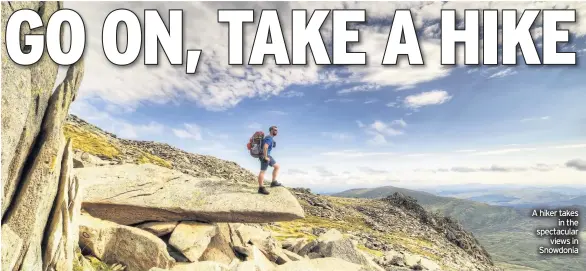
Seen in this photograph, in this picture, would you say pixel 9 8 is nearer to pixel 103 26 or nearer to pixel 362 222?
pixel 103 26

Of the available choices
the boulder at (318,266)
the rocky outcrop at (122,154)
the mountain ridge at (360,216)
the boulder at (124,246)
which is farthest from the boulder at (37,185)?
the mountain ridge at (360,216)

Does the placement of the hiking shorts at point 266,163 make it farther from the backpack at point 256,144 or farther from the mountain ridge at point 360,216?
the mountain ridge at point 360,216

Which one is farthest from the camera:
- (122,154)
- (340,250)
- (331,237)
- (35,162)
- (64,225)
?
(122,154)

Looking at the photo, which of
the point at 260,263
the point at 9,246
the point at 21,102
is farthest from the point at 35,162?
the point at 260,263

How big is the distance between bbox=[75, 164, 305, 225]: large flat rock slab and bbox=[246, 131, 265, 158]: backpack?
9.57 feet

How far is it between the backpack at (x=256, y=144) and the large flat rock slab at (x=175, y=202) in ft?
9.57

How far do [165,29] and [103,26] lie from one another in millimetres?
2503

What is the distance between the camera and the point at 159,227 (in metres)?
21.0

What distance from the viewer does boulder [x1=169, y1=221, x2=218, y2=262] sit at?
19.9 metres

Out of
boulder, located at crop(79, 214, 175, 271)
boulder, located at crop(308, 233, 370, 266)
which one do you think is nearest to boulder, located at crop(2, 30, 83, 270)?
boulder, located at crop(79, 214, 175, 271)

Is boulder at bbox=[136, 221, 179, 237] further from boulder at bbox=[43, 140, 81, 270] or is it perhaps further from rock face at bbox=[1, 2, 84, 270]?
rock face at bbox=[1, 2, 84, 270]

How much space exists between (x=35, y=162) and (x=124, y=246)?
7105 mm

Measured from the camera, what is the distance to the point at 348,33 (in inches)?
671

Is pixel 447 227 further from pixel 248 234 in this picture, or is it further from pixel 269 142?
pixel 269 142
